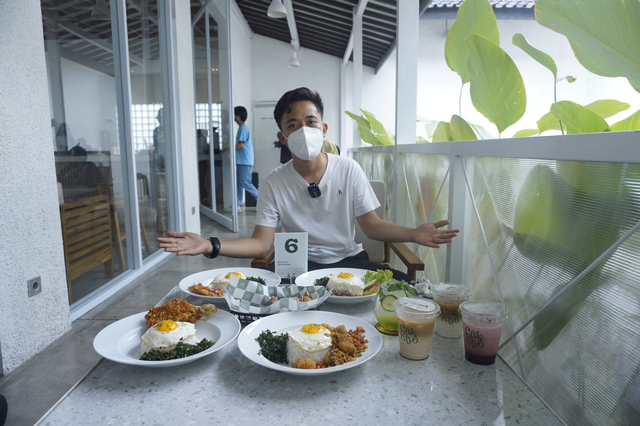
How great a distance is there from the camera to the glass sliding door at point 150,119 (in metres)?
3.41

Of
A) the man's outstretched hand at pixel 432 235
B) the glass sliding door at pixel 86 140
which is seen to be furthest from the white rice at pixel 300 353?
the glass sliding door at pixel 86 140

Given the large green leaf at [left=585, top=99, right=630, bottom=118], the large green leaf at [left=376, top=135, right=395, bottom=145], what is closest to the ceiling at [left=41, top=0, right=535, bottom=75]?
the large green leaf at [left=585, top=99, right=630, bottom=118]

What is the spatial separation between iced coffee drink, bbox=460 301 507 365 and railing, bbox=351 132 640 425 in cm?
14

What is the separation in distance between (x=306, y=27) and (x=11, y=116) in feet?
25.7

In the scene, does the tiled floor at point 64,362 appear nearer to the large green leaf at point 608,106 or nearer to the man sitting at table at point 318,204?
the man sitting at table at point 318,204

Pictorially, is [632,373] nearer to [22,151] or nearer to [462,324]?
[462,324]

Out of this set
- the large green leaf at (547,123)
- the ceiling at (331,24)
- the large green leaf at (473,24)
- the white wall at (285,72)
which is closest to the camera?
the large green leaf at (547,123)

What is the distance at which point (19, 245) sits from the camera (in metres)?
1.95

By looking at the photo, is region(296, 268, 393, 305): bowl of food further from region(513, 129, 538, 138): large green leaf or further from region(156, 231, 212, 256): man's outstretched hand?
region(513, 129, 538, 138): large green leaf

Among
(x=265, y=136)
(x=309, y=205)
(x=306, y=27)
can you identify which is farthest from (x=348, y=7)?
(x=309, y=205)

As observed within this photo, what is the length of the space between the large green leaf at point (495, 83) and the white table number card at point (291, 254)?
27.8 inches

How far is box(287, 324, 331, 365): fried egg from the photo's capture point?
85 centimetres

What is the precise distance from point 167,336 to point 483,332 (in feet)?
2.20

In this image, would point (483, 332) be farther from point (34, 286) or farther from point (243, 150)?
point (243, 150)
